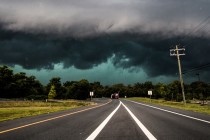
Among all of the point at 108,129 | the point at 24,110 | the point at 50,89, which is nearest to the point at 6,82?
the point at 50,89

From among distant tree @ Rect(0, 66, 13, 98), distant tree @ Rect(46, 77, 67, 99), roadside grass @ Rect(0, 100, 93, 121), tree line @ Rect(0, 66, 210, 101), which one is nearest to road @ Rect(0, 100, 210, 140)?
roadside grass @ Rect(0, 100, 93, 121)

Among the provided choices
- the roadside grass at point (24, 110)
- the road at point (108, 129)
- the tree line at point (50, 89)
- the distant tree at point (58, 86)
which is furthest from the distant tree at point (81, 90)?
the road at point (108, 129)

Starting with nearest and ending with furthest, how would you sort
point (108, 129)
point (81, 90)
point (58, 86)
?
point (108, 129) < point (81, 90) < point (58, 86)

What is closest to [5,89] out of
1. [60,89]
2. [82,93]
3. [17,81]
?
[17,81]

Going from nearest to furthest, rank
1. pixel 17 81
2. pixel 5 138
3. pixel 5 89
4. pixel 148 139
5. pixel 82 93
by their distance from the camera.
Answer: pixel 148 139
pixel 5 138
pixel 5 89
pixel 17 81
pixel 82 93

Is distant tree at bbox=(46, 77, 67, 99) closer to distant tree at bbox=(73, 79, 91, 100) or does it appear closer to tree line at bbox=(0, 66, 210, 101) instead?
tree line at bbox=(0, 66, 210, 101)

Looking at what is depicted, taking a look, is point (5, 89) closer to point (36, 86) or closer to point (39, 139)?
point (36, 86)

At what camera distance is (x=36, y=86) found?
171000 millimetres

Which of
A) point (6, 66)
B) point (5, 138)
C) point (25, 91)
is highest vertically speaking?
point (6, 66)

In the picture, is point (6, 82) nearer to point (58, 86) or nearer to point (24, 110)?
point (58, 86)

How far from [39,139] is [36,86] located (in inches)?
6627

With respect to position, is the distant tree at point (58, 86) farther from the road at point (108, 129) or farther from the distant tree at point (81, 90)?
the road at point (108, 129)

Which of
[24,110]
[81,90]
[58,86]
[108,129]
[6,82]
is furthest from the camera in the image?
[58,86]

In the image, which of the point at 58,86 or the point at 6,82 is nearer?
the point at 6,82
